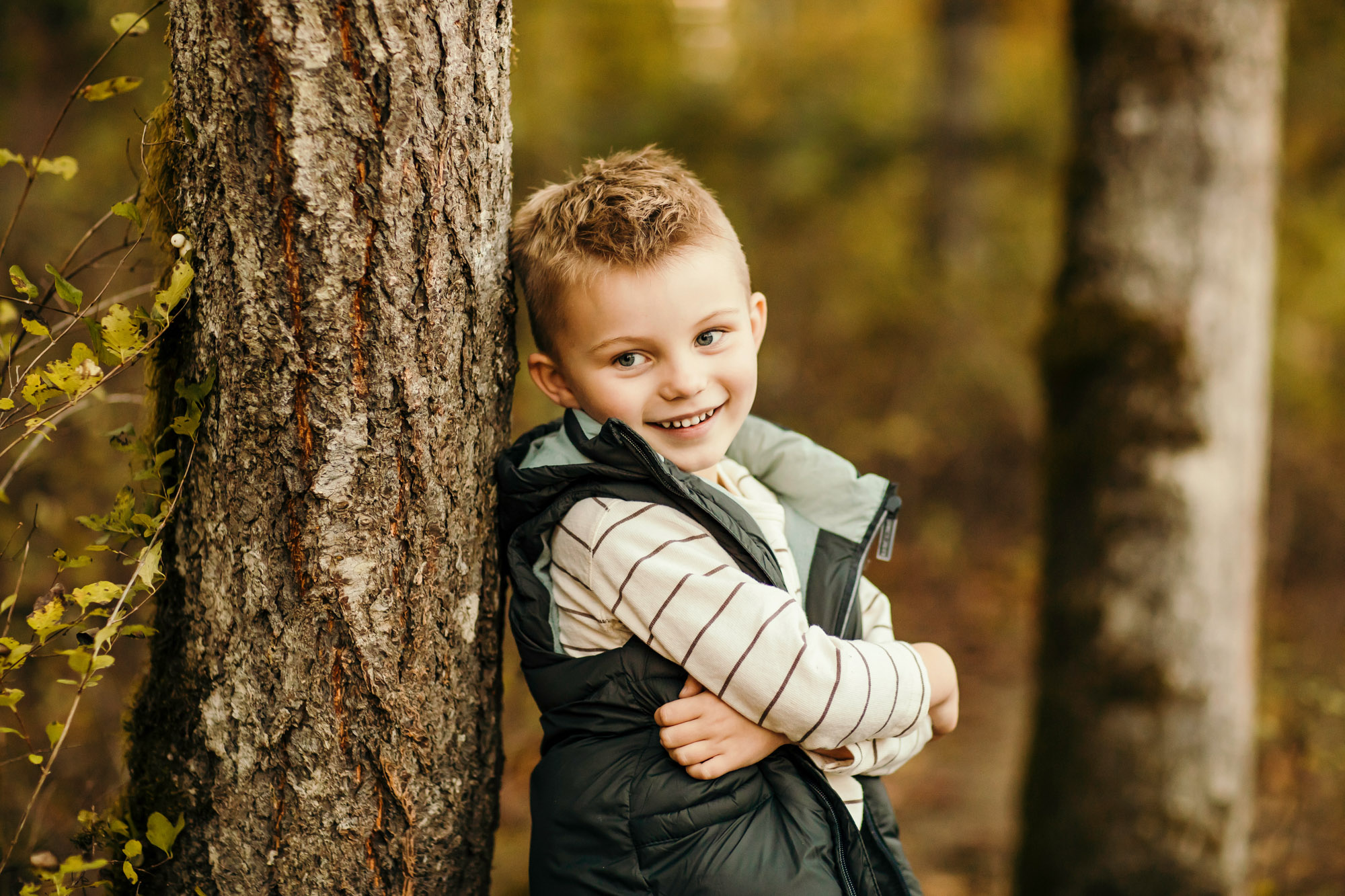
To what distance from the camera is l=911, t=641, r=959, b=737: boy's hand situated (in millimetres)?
1784

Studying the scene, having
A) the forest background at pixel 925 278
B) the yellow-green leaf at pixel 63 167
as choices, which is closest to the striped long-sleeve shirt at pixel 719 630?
the yellow-green leaf at pixel 63 167

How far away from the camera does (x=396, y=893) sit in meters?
1.62

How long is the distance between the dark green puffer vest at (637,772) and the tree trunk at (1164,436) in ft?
6.05

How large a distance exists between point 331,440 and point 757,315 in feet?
2.82

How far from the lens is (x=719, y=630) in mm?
1471

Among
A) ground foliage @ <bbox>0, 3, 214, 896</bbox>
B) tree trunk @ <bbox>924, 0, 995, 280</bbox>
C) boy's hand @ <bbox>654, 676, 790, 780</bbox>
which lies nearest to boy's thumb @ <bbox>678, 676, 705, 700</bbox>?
boy's hand @ <bbox>654, 676, 790, 780</bbox>

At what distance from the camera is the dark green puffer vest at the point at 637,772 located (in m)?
1.51

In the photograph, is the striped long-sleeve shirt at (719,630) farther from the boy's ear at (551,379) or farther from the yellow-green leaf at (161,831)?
the yellow-green leaf at (161,831)

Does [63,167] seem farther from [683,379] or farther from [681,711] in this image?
[681,711]

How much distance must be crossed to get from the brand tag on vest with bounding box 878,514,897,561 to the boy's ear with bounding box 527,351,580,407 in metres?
0.68

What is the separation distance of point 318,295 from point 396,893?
1.06 meters

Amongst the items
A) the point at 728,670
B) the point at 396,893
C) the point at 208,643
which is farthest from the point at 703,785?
the point at 208,643

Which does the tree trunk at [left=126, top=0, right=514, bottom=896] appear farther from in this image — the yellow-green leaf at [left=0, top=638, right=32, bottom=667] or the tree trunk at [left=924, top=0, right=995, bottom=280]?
the tree trunk at [left=924, top=0, right=995, bottom=280]

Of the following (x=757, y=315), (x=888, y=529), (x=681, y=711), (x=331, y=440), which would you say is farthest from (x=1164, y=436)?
(x=331, y=440)
